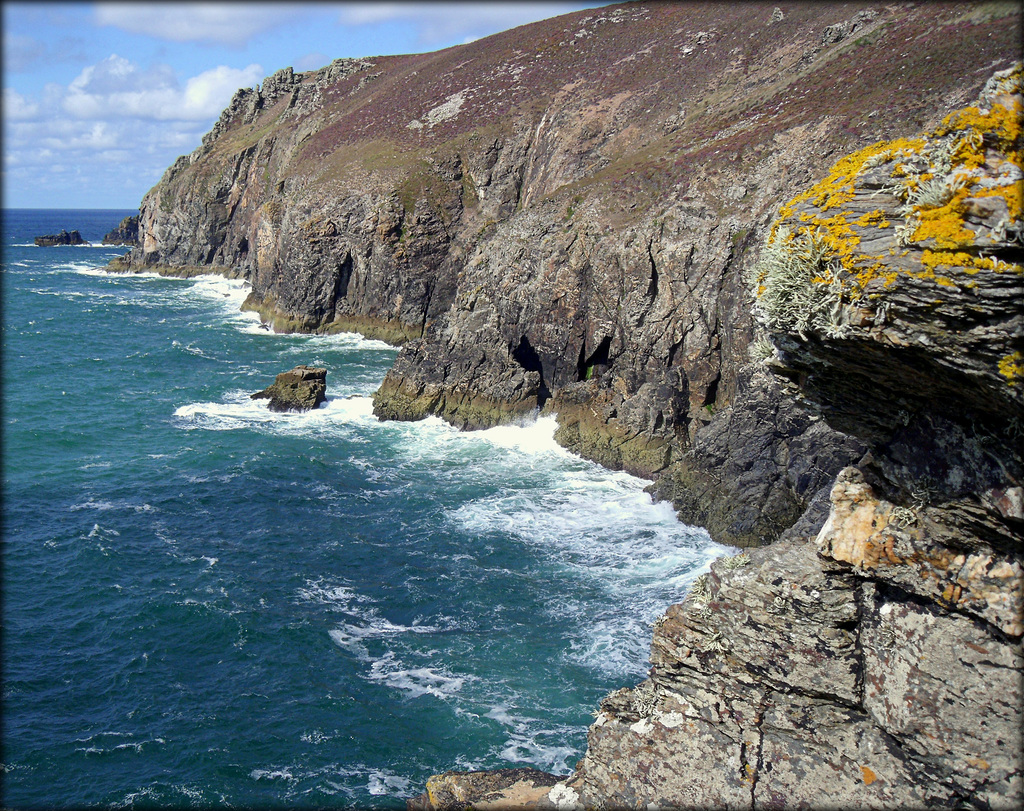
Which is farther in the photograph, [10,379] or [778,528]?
[10,379]

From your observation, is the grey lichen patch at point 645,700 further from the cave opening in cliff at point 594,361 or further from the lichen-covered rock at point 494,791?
the cave opening in cliff at point 594,361

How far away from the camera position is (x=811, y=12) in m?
53.9

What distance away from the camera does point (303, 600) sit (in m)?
24.6

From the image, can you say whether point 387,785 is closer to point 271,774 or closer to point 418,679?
point 271,774

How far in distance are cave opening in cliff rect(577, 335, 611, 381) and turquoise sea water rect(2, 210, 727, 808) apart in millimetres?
4397

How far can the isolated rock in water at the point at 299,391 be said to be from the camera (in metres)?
45.0

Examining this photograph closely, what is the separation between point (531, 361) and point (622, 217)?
973 cm

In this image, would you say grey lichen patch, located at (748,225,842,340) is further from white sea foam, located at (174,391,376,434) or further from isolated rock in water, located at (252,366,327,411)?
isolated rock in water, located at (252,366,327,411)

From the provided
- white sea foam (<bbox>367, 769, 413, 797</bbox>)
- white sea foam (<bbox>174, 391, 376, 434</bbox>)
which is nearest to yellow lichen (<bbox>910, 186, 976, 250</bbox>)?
white sea foam (<bbox>367, 769, 413, 797</bbox>)

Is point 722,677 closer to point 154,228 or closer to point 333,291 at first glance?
point 333,291

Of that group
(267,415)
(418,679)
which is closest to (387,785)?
(418,679)

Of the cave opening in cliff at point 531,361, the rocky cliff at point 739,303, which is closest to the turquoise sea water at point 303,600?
the cave opening in cliff at point 531,361

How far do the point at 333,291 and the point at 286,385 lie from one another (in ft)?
69.8

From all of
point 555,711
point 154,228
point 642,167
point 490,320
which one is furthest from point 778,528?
point 154,228
